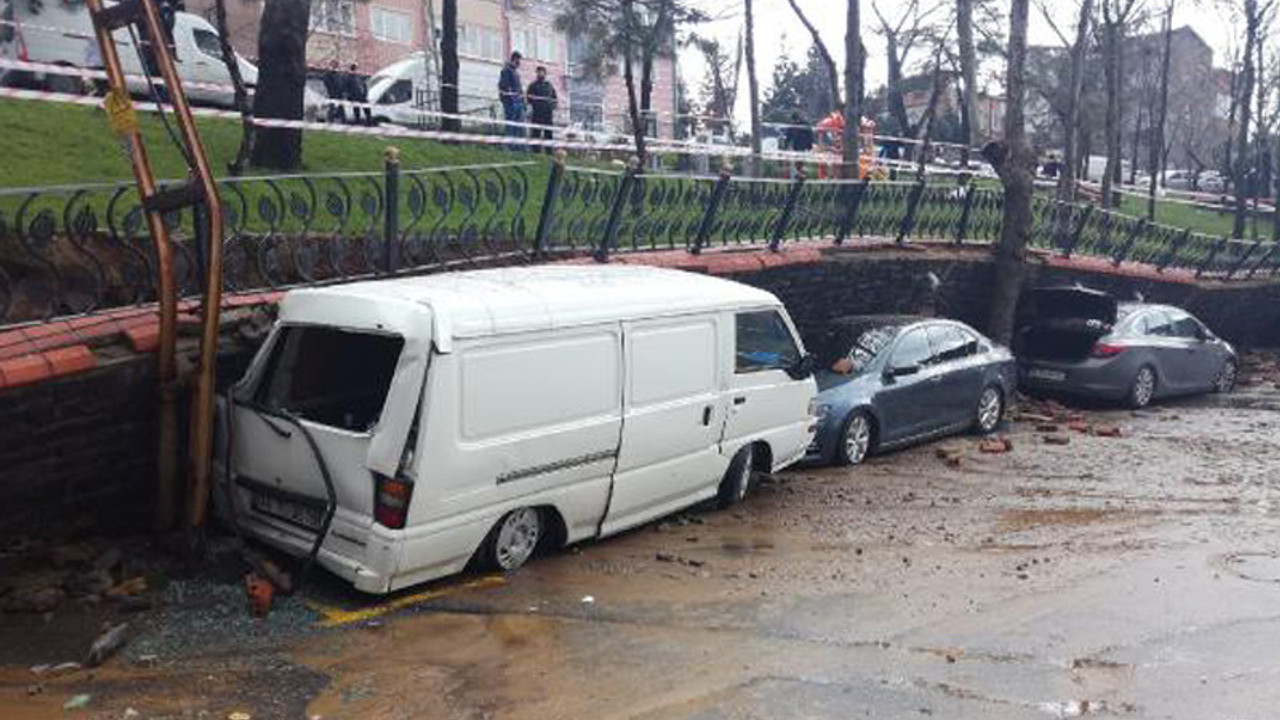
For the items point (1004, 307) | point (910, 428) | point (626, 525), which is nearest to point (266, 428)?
point (626, 525)

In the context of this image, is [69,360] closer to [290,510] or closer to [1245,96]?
[290,510]

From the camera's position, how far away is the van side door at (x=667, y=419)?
720 cm

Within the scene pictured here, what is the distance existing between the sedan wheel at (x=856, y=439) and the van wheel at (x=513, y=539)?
4.26 meters

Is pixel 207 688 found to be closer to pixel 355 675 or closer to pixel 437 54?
pixel 355 675

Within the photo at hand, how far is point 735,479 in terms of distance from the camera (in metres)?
8.59

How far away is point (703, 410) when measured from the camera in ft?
25.7

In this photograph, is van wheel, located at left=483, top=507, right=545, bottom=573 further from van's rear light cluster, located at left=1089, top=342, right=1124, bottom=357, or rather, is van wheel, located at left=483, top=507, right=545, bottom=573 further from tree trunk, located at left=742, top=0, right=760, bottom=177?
tree trunk, located at left=742, top=0, right=760, bottom=177

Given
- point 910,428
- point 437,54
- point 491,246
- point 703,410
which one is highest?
point 437,54

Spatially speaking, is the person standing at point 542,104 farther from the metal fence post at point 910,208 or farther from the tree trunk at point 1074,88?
the tree trunk at point 1074,88

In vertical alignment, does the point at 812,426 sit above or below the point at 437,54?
below

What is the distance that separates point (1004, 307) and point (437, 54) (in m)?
20.6

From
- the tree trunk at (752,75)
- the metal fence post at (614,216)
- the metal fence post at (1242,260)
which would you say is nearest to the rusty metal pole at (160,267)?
the metal fence post at (614,216)

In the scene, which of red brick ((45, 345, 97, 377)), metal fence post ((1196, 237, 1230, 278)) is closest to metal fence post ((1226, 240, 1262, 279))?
metal fence post ((1196, 237, 1230, 278))

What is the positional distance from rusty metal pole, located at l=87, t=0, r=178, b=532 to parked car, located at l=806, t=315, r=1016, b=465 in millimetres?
5633
